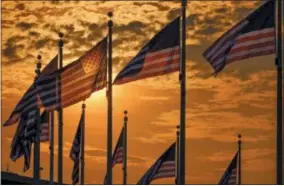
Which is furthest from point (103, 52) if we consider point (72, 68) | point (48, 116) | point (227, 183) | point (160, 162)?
point (227, 183)

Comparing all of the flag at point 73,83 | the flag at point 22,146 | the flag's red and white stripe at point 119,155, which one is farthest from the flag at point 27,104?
the flag's red and white stripe at point 119,155

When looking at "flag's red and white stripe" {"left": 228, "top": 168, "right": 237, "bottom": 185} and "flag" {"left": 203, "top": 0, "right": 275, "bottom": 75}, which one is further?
"flag's red and white stripe" {"left": 228, "top": 168, "right": 237, "bottom": 185}

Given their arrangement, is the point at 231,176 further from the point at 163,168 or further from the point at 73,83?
the point at 73,83

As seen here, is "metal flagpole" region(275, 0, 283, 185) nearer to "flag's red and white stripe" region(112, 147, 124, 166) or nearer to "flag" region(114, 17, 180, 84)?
"flag" region(114, 17, 180, 84)

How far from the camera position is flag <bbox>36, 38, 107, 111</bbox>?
43984 millimetres

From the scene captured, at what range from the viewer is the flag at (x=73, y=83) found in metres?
44.0

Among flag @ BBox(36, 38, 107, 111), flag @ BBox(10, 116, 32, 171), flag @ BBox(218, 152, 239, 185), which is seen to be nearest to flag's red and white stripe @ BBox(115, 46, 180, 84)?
flag @ BBox(36, 38, 107, 111)

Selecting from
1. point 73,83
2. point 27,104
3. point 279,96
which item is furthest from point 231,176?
point 279,96

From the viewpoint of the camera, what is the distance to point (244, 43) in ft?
128

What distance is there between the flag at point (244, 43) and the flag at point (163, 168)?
18.5m

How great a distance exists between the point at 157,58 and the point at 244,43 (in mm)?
4728

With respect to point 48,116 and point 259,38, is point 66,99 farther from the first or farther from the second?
point 48,116

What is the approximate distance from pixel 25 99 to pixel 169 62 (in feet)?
34.4

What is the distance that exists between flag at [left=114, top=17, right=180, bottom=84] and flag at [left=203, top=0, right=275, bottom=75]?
10.0ft
